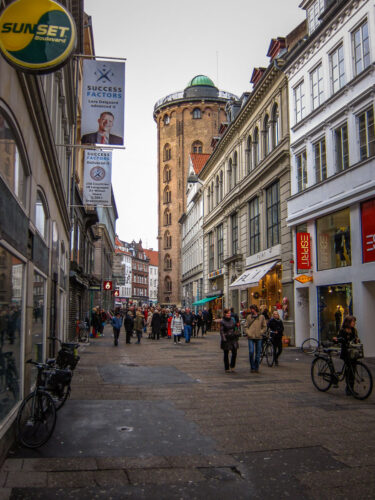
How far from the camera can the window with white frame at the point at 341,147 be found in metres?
19.4

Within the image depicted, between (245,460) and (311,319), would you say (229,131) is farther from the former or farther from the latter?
(245,460)

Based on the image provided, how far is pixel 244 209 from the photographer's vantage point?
32.5 m

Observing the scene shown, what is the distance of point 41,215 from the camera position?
10.8 m

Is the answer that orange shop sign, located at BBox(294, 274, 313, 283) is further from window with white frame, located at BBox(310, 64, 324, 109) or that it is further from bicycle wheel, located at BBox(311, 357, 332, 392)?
bicycle wheel, located at BBox(311, 357, 332, 392)

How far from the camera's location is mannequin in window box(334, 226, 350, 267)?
19047 millimetres

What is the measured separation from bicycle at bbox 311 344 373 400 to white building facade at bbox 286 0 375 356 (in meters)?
7.46

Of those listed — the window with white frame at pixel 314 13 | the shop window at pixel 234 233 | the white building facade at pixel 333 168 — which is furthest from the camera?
the shop window at pixel 234 233

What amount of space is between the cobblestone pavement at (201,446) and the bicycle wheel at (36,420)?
0.16 metres

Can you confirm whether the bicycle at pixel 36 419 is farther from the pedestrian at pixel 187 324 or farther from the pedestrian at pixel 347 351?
the pedestrian at pixel 187 324

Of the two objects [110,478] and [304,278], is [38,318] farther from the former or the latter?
[304,278]

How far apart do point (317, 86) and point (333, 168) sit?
13.5ft

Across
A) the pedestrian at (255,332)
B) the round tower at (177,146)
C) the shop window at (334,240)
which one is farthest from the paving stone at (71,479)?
the round tower at (177,146)

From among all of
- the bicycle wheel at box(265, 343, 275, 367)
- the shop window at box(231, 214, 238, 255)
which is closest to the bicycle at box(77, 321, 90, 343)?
the bicycle wheel at box(265, 343, 275, 367)

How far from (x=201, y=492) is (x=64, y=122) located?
555 inches
